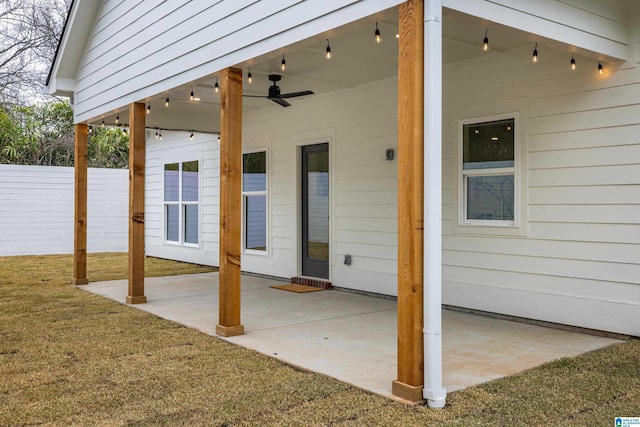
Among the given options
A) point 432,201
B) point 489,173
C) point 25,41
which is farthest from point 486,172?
point 25,41

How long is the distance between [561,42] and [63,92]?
7.37 metres

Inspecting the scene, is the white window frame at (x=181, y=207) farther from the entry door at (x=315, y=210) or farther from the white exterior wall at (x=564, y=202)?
the white exterior wall at (x=564, y=202)

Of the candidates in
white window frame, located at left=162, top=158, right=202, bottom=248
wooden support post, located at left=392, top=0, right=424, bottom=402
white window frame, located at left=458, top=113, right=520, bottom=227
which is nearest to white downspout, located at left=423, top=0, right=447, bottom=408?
wooden support post, located at left=392, top=0, right=424, bottom=402

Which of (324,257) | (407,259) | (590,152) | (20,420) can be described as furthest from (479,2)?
(324,257)

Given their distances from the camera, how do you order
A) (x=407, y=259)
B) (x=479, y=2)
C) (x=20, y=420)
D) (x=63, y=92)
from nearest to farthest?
(x=20, y=420)
(x=407, y=259)
(x=479, y=2)
(x=63, y=92)

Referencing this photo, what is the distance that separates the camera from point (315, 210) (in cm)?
800

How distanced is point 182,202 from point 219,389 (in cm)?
817

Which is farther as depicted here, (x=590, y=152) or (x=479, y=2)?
(x=590, y=152)

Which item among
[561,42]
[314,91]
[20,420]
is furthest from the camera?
[314,91]

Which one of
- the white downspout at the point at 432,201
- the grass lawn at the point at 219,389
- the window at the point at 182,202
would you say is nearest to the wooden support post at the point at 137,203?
the grass lawn at the point at 219,389

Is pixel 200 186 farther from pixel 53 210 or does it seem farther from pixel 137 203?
pixel 53 210

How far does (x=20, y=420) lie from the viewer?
2.95 m

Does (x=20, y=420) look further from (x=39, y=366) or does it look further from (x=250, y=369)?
(x=250, y=369)

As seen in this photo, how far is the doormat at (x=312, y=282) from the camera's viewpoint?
24.6 ft
